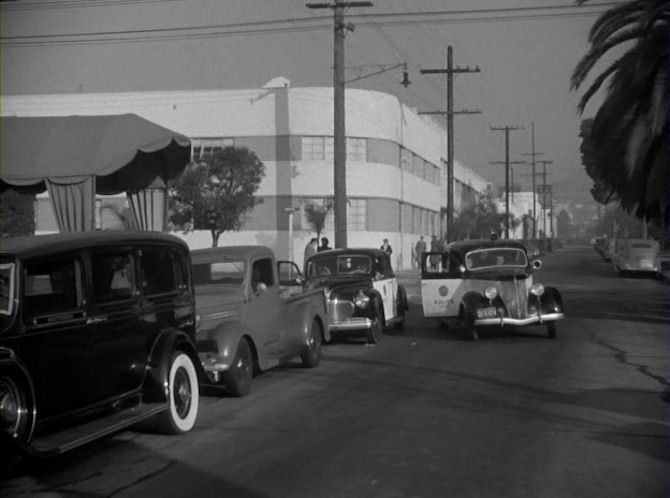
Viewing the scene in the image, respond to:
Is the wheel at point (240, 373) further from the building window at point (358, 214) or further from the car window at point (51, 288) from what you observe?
the building window at point (358, 214)

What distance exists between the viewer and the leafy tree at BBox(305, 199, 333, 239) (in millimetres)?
43719

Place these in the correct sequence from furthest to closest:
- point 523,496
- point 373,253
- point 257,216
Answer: point 257,216 → point 373,253 → point 523,496

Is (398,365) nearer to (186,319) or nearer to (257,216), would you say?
(186,319)

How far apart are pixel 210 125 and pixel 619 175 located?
27921 mm

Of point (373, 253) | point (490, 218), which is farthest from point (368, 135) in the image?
point (373, 253)

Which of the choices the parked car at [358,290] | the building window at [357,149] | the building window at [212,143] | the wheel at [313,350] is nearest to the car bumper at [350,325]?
the parked car at [358,290]

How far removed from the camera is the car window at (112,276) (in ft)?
27.6

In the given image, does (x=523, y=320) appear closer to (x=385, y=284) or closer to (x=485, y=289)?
(x=485, y=289)

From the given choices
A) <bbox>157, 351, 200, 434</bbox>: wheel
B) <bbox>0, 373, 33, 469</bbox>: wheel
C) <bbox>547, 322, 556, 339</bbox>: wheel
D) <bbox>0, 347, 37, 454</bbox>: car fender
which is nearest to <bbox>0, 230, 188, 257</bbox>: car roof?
<bbox>0, 347, 37, 454</bbox>: car fender

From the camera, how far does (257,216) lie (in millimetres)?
48281

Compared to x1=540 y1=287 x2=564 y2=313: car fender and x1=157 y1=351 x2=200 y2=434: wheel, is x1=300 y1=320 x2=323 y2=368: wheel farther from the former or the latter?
x1=540 y1=287 x2=564 y2=313: car fender

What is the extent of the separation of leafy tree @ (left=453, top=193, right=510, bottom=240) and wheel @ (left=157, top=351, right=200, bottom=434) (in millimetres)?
48365

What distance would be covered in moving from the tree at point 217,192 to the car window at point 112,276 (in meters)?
31.9

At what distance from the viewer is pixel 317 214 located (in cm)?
4372
